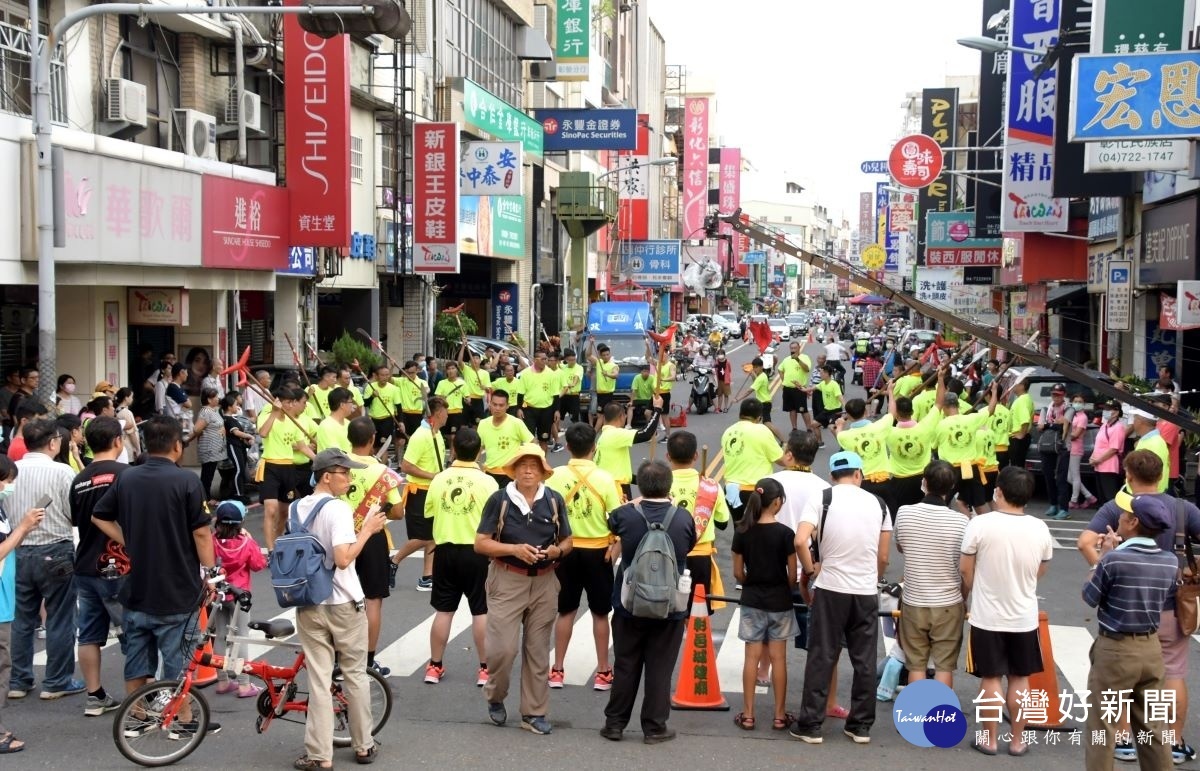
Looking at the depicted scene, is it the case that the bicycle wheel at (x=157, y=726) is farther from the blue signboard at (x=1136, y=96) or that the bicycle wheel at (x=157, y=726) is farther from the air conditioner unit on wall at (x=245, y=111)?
the air conditioner unit on wall at (x=245, y=111)

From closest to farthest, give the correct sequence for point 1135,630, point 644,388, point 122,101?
point 1135,630 → point 122,101 → point 644,388

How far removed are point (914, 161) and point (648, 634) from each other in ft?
83.8

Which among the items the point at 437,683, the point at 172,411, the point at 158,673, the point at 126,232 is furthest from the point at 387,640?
the point at 126,232

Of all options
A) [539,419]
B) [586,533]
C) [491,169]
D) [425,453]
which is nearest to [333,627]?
[586,533]

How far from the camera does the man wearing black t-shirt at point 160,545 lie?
7.33 m

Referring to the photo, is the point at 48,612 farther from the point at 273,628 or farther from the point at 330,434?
the point at 330,434

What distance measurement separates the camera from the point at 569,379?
72.6 ft

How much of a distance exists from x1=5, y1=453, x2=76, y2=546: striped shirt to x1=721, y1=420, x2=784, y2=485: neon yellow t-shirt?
5.32 m

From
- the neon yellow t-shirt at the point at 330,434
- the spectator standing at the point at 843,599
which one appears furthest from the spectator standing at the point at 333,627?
the neon yellow t-shirt at the point at 330,434

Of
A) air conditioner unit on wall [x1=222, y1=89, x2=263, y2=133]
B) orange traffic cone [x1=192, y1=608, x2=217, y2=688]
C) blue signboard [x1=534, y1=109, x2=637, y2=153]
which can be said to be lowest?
orange traffic cone [x1=192, y1=608, x2=217, y2=688]

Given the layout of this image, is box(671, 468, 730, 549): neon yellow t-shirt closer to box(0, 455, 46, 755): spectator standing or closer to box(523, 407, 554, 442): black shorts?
box(0, 455, 46, 755): spectator standing

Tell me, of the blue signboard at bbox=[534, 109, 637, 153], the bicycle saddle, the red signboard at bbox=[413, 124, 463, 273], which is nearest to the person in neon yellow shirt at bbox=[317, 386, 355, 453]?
the bicycle saddle

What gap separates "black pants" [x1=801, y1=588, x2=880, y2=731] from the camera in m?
7.59

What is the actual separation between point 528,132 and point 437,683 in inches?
1267
